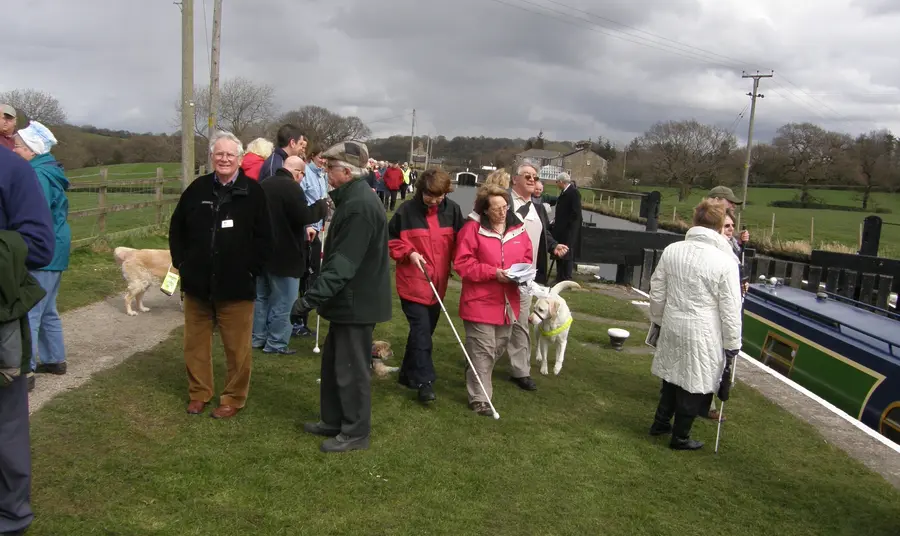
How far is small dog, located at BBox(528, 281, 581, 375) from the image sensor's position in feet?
21.0

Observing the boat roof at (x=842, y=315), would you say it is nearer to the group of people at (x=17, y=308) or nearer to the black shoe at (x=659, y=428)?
the black shoe at (x=659, y=428)

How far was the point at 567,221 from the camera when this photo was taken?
424 inches

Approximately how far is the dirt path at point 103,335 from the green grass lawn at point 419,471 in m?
0.25

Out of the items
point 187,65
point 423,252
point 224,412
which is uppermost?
point 187,65

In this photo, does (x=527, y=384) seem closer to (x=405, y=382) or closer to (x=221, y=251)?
(x=405, y=382)

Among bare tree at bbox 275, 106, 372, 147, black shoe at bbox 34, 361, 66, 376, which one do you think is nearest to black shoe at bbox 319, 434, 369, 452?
black shoe at bbox 34, 361, 66, 376

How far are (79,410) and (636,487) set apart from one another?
4.09m

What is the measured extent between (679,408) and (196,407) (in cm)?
378

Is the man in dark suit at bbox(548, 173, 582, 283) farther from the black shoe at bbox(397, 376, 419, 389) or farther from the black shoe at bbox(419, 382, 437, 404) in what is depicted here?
the black shoe at bbox(419, 382, 437, 404)

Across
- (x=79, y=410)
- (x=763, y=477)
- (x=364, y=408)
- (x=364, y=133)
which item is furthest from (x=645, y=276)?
(x=364, y=133)

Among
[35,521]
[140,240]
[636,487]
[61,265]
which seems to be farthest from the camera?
[140,240]

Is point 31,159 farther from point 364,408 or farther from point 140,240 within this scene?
point 140,240

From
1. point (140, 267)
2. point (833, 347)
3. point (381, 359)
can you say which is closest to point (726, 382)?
point (381, 359)

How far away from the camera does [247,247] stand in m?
4.54
